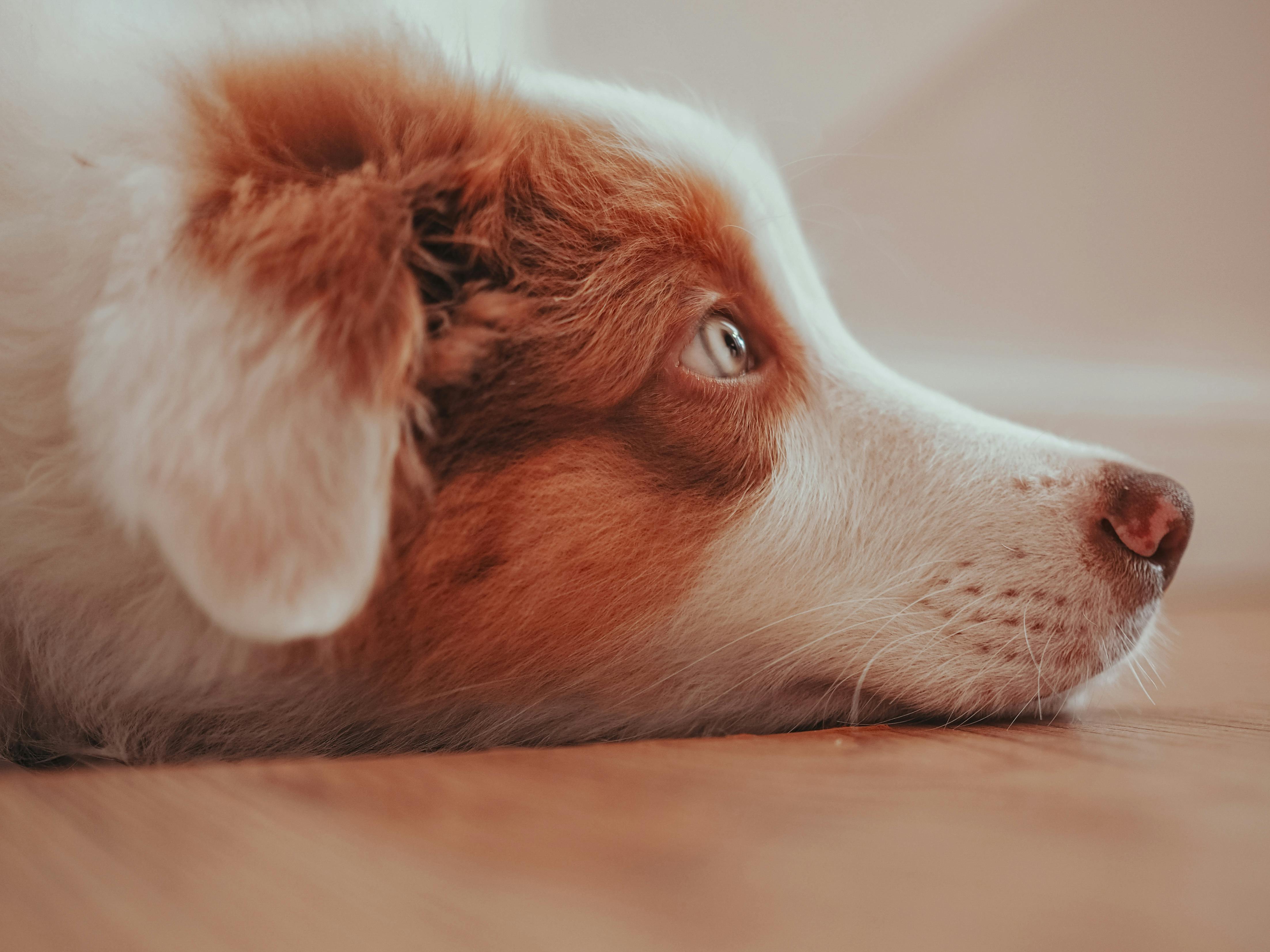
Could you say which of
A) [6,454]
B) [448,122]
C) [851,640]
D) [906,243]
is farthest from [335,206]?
[906,243]

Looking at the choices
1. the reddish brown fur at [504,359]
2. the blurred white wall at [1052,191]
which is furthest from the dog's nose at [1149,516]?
the blurred white wall at [1052,191]

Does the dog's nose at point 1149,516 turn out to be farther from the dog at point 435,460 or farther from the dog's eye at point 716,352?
the dog's eye at point 716,352

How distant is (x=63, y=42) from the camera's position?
103 cm

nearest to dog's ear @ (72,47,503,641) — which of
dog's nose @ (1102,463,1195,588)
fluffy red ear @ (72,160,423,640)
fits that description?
fluffy red ear @ (72,160,423,640)

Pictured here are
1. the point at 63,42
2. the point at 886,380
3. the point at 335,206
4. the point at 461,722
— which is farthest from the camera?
the point at 886,380

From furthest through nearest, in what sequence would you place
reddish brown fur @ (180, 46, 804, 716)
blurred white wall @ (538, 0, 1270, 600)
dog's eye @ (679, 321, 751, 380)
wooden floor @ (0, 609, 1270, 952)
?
blurred white wall @ (538, 0, 1270, 600) → dog's eye @ (679, 321, 751, 380) → reddish brown fur @ (180, 46, 804, 716) → wooden floor @ (0, 609, 1270, 952)

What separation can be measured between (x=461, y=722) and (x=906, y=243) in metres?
2.02

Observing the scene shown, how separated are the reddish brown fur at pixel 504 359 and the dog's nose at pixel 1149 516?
15.7 inches

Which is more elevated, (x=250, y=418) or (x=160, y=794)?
(x=250, y=418)

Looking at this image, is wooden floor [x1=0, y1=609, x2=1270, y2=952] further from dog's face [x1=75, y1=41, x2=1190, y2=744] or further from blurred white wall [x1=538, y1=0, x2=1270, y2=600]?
blurred white wall [x1=538, y1=0, x2=1270, y2=600]

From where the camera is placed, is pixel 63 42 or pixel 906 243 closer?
pixel 63 42

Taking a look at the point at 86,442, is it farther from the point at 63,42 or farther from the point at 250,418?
the point at 63,42

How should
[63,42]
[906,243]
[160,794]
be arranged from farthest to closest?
[906,243] → [63,42] → [160,794]

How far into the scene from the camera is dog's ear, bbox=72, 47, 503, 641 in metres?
0.74
